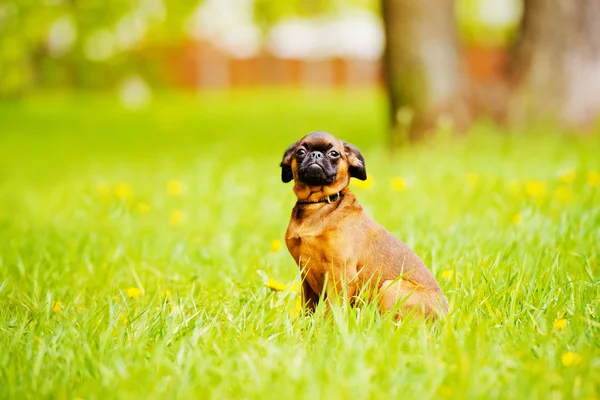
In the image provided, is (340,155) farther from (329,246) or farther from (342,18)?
(342,18)

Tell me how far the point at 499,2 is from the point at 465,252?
31.5 m

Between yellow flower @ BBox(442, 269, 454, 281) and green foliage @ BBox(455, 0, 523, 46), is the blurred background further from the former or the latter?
yellow flower @ BBox(442, 269, 454, 281)

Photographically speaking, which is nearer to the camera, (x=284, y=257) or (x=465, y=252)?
(x=465, y=252)

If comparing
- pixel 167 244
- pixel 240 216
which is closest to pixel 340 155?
pixel 167 244

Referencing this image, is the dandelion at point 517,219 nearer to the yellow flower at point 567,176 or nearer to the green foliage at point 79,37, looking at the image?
the yellow flower at point 567,176

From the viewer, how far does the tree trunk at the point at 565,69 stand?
814 centimetres

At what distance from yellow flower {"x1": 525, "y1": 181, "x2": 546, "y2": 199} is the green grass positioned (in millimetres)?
18

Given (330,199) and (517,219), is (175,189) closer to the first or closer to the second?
(517,219)

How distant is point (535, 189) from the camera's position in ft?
16.8

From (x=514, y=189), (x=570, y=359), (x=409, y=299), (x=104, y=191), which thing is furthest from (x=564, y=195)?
(x=104, y=191)

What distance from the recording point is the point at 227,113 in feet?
64.6

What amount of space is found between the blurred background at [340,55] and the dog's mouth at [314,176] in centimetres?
478

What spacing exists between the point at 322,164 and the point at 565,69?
6.06m

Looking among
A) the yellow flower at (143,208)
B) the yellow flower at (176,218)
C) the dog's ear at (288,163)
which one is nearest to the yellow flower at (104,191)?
the yellow flower at (143,208)
